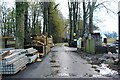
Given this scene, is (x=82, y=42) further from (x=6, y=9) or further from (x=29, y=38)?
(x=6, y=9)

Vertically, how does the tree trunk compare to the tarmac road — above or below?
above

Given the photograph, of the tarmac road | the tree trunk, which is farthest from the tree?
the tarmac road

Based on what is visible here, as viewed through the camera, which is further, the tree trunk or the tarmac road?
the tree trunk

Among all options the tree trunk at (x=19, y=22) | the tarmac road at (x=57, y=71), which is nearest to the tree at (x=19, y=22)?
the tree trunk at (x=19, y=22)

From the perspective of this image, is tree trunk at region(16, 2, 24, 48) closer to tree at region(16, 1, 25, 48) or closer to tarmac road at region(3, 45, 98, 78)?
tree at region(16, 1, 25, 48)

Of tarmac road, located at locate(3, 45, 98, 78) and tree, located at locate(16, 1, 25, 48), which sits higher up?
tree, located at locate(16, 1, 25, 48)

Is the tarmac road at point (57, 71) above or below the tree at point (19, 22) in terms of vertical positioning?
below

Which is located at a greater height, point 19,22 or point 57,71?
Answer: point 19,22

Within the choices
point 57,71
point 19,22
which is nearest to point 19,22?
point 19,22

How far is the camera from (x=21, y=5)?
15.9 metres

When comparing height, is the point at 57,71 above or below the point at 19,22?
below

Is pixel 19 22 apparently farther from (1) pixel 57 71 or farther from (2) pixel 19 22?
(1) pixel 57 71

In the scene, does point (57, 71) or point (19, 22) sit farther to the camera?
point (19, 22)

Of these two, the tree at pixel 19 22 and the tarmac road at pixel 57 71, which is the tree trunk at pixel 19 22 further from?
the tarmac road at pixel 57 71
